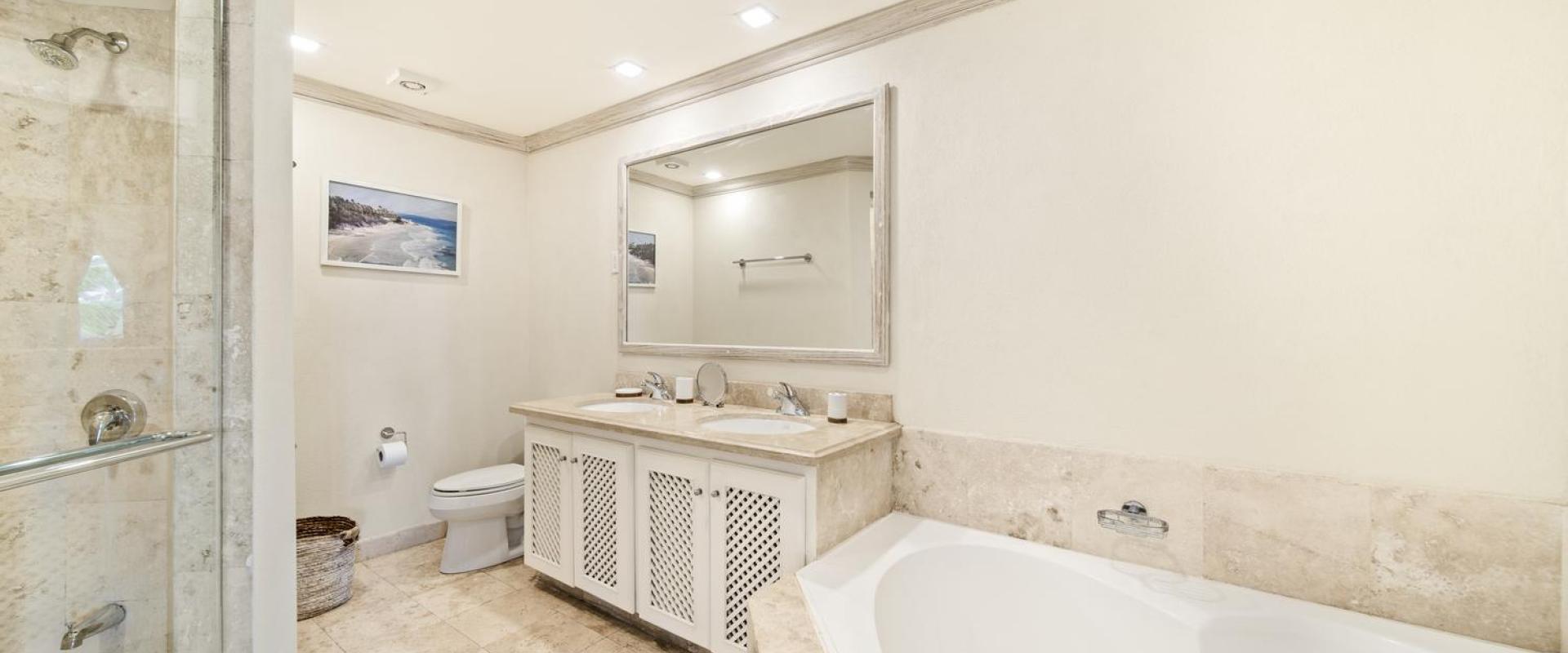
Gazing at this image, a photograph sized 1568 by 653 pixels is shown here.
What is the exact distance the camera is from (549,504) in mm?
2422

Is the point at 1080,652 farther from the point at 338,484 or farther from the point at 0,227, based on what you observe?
the point at 338,484

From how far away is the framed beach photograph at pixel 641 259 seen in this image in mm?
2797

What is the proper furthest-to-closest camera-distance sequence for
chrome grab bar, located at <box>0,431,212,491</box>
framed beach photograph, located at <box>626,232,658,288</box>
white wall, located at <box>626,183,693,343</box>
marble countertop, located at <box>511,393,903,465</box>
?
framed beach photograph, located at <box>626,232,658,288</box>
white wall, located at <box>626,183,693,343</box>
marble countertop, located at <box>511,393,903,465</box>
chrome grab bar, located at <box>0,431,212,491</box>

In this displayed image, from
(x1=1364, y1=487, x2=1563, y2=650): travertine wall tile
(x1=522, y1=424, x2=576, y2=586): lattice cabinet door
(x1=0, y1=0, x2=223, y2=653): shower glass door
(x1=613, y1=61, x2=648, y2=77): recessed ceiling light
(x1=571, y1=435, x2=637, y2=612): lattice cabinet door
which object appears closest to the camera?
(x1=0, y1=0, x2=223, y2=653): shower glass door

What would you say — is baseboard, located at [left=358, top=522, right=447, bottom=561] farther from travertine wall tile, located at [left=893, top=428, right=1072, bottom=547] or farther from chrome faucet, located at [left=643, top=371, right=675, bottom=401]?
travertine wall tile, located at [left=893, top=428, right=1072, bottom=547]

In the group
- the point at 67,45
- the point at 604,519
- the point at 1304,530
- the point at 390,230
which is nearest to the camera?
the point at 67,45

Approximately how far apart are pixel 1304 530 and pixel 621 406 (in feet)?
7.79

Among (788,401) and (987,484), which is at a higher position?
(788,401)

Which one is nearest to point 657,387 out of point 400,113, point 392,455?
point 392,455

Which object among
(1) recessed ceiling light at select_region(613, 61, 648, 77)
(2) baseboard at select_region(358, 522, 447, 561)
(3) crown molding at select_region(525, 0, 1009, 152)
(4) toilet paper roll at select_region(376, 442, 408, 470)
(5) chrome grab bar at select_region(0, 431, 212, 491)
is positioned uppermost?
(1) recessed ceiling light at select_region(613, 61, 648, 77)

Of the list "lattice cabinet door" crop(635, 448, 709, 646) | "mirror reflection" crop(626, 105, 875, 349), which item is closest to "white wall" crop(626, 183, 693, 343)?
"mirror reflection" crop(626, 105, 875, 349)

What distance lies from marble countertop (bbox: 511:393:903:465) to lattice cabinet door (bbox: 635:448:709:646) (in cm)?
10

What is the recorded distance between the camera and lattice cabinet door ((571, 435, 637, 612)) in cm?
210

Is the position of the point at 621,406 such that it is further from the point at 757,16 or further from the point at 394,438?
the point at 757,16
